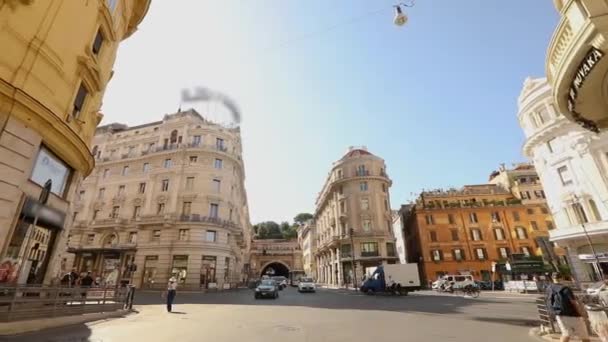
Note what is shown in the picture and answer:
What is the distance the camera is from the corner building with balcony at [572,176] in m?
25.2

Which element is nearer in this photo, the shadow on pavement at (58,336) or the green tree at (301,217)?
the shadow on pavement at (58,336)

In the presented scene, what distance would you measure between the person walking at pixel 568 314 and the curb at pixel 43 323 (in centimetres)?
1377

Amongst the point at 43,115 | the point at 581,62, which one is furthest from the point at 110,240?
the point at 581,62

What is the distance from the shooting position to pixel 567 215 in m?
27.9

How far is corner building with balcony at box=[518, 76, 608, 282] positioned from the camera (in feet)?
82.5

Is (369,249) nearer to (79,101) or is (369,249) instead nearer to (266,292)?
(266,292)

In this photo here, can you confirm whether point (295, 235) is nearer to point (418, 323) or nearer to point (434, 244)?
point (434, 244)

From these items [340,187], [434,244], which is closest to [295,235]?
[340,187]

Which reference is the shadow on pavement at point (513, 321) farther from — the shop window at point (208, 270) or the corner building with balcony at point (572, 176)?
the shop window at point (208, 270)

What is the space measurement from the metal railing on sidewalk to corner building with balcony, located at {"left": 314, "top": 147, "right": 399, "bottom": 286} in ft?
108

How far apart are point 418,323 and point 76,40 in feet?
60.9

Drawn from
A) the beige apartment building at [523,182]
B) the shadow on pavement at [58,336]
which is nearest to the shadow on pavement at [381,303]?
the shadow on pavement at [58,336]

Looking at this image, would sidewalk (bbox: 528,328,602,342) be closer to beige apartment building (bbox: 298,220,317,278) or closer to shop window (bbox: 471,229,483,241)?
shop window (bbox: 471,229,483,241)

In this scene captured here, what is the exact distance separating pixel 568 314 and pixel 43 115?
1672 cm
